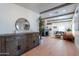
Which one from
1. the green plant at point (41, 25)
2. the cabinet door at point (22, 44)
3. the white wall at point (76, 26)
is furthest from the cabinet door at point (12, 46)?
the white wall at point (76, 26)

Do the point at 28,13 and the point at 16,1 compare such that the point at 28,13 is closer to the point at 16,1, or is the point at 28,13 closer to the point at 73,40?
Result: the point at 16,1

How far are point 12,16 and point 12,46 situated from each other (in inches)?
31.7

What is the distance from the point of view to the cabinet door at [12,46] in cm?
219

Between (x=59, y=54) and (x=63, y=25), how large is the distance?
2.30 feet

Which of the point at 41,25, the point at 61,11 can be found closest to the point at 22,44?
the point at 41,25

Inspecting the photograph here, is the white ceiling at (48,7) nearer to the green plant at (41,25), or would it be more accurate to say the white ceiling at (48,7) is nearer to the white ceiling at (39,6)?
the white ceiling at (39,6)

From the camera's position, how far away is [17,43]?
94.5 inches

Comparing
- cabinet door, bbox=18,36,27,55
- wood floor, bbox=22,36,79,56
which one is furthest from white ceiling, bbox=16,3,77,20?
cabinet door, bbox=18,36,27,55

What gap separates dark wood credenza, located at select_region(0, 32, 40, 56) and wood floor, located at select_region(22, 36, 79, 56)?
0.23m

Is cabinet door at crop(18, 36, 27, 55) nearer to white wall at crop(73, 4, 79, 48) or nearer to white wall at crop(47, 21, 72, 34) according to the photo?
white wall at crop(47, 21, 72, 34)

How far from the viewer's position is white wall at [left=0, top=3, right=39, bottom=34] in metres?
2.27

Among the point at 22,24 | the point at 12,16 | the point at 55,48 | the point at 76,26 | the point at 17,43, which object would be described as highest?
the point at 12,16

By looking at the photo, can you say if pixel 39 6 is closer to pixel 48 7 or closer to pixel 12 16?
pixel 48 7

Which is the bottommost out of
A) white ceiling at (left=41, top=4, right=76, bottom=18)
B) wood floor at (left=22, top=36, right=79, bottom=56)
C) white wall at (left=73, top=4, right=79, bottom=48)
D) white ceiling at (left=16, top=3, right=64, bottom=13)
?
wood floor at (left=22, top=36, right=79, bottom=56)
